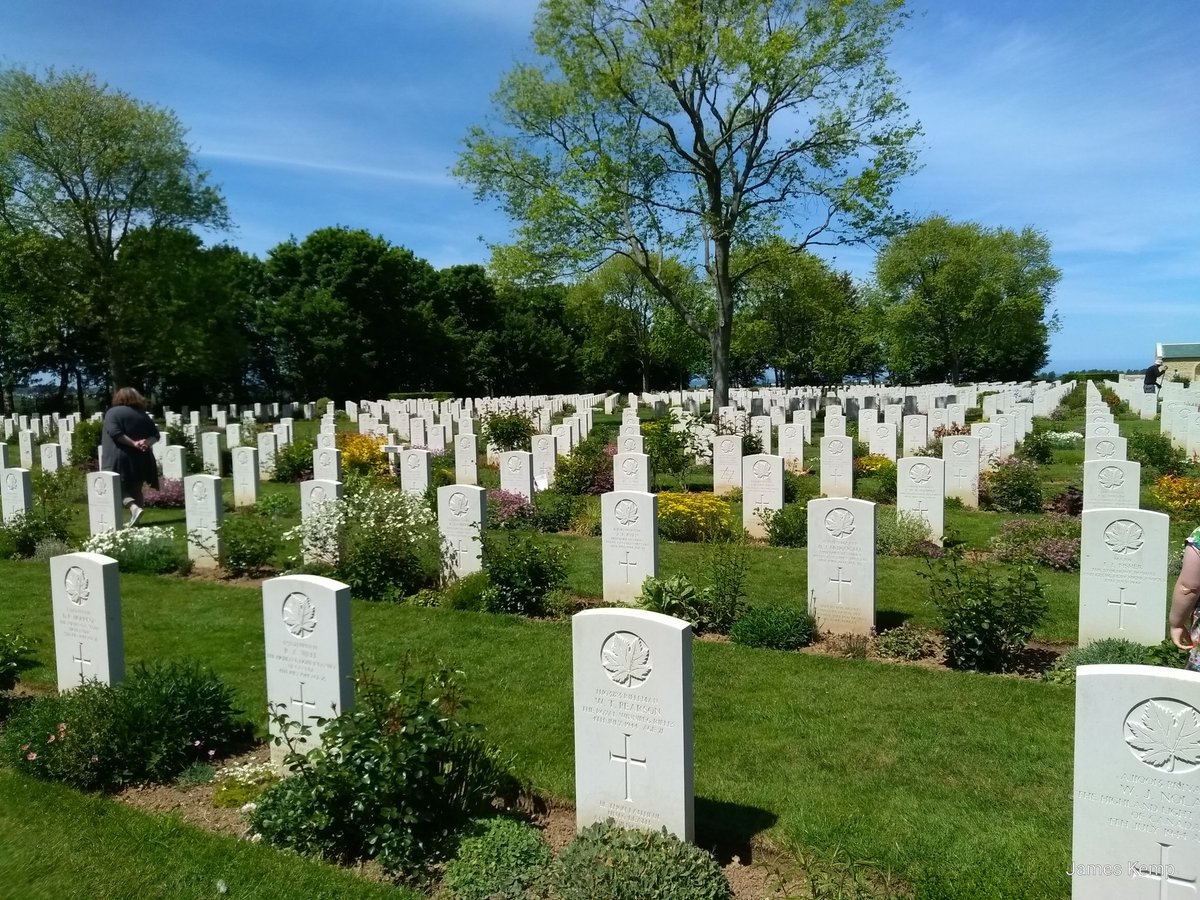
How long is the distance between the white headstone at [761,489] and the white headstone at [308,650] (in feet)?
26.7

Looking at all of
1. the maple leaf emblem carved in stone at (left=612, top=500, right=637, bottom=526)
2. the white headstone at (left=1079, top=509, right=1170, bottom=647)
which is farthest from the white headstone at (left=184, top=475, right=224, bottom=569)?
the white headstone at (left=1079, top=509, right=1170, bottom=647)

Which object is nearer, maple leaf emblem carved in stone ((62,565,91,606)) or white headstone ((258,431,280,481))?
maple leaf emblem carved in stone ((62,565,91,606))

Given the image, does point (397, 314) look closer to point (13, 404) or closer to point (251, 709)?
point (13, 404)

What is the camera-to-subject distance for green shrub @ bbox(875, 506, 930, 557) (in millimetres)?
11016

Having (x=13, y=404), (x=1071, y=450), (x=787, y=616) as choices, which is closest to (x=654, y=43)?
(x=1071, y=450)

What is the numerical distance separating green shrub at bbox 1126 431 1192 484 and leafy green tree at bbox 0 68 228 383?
35.1 metres

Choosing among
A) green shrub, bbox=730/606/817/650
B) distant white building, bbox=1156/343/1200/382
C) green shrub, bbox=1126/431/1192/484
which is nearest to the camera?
green shrub, bbox=730/606/817/650

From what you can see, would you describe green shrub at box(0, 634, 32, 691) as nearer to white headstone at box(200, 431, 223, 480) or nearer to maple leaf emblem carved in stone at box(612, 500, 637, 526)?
maple leaf emblem carved in stone at box(612, 500, 637, 526)

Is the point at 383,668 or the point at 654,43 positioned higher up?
the point at 654,43

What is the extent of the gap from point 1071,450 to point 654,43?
16399mm

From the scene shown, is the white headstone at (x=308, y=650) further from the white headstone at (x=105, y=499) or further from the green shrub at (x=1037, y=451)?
the green shrub at (x=1037, y=451)

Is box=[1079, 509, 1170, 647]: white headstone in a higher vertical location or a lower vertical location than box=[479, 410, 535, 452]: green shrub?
lower

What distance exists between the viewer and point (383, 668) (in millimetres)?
7164

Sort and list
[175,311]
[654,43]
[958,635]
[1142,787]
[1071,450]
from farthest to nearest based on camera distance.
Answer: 1. [175,311]
2. [654,43]
3. [1071,450]
4. [958,635]
5. [1142,787]
